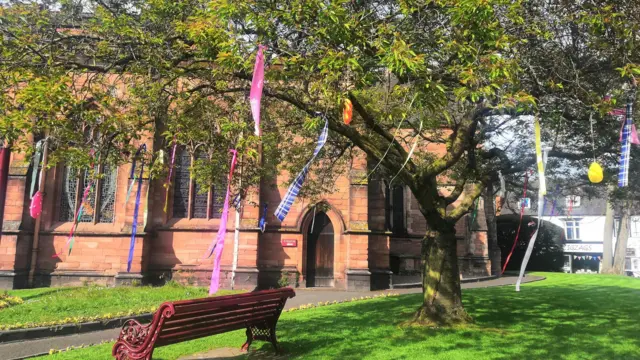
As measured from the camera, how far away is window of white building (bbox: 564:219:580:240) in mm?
48500

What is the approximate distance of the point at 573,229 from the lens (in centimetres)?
4859

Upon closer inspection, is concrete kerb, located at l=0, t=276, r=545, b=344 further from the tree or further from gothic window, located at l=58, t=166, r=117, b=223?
gothic window, located at l=58, t=166, r=117, b=223

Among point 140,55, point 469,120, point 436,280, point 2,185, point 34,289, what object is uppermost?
point 140,55

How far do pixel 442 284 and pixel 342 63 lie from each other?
196 inches

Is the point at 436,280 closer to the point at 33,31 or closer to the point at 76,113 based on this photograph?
the point at 76,113

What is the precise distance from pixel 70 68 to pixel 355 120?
6.14 m

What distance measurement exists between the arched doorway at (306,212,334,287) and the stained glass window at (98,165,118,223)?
27.0 feet

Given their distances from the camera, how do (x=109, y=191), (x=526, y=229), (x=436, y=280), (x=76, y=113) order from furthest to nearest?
(x=526, y=229) < (x=109, y=191) < (x=436, y=280) < (x=76, y=113)

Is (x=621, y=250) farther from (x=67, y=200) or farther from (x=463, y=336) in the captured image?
(x=67, y=200)

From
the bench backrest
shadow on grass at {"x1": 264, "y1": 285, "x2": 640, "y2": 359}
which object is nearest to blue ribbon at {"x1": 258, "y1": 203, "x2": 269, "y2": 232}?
shadow on grass at {"x1": 264, "y1": 285, "x2": 640, "y2": 359}

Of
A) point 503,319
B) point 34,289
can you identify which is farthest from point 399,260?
point 34,289

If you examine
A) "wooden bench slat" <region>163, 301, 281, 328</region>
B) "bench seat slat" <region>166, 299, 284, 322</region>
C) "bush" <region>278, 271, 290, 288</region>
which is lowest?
"bush" <region>278, 271, 290, 288</region>

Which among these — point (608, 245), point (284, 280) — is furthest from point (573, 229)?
point (284, 280)

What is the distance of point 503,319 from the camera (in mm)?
9570
